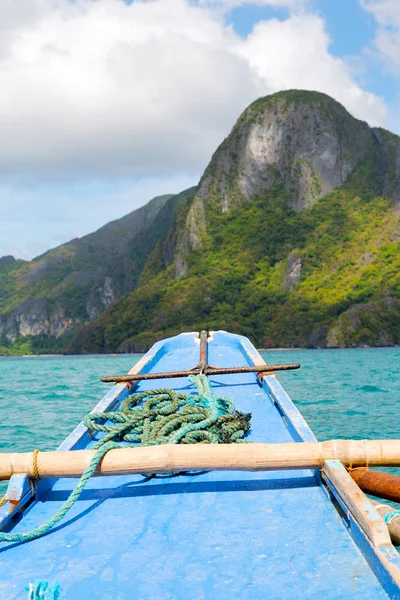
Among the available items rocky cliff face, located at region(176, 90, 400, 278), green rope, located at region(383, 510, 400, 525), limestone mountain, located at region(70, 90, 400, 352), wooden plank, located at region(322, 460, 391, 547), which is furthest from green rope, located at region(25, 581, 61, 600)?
rocky cliff face, located at region(176, 90, 400, 278)

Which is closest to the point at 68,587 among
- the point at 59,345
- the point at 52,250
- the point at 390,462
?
the point at 390,462

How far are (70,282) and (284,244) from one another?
6626 cm

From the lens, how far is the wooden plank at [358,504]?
2.50 meters

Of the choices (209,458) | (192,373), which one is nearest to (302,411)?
(192,373)

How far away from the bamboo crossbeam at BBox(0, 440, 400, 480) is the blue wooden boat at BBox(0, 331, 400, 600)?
123mm

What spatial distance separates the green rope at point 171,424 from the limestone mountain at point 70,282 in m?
118

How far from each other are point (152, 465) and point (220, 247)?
107m

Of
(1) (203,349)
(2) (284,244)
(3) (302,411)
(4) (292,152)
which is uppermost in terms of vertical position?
(4) (292,152)

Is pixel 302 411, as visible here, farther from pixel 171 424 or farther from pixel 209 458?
pixel 209 458

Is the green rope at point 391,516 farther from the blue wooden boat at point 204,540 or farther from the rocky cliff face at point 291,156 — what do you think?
the rocky cliff face at point 291,156

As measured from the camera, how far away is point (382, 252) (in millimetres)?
90188

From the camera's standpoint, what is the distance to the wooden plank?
2.50m

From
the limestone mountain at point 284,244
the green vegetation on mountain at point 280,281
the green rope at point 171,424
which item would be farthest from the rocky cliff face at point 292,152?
the green rope at point 171,424

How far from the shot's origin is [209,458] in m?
3.29
